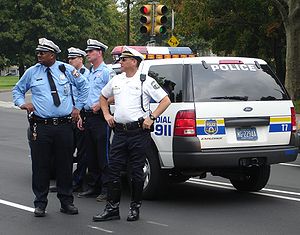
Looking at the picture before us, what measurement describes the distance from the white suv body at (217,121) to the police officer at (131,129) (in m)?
0.62

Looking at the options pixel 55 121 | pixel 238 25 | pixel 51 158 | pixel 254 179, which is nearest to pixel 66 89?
pixel 55 121

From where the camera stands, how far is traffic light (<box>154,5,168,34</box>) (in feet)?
58.9

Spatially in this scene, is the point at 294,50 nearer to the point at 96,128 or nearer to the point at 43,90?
the point at 96,128

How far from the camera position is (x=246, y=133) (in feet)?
24.0

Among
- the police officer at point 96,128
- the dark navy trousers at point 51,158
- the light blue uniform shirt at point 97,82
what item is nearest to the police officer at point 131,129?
the dark navy trousers at point 51,158

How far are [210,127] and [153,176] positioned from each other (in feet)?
3.09

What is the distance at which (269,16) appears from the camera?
33.4 metres

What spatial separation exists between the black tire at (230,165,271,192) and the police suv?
430 millimetres

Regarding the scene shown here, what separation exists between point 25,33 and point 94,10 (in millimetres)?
9372

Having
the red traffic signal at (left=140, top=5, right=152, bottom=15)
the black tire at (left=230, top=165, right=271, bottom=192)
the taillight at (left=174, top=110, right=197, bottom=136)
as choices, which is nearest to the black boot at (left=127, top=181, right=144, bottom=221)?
the taillight at (left=174, top=110, right=197, bottom=136)

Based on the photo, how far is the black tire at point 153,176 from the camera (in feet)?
24.3

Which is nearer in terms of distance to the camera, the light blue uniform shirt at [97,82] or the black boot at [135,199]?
the black boot at [135,199]

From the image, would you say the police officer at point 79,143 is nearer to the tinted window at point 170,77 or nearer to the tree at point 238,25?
the tinted window at point 170,77

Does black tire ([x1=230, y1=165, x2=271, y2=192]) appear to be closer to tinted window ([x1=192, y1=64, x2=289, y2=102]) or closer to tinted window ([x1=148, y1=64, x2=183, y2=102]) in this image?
tinted window ([x1=192, y1=64, x2=289, y2=102])
